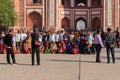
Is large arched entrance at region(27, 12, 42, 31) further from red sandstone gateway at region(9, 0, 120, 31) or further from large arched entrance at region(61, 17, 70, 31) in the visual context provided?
A: large arched entrance at region(61, 17, 70, 31)

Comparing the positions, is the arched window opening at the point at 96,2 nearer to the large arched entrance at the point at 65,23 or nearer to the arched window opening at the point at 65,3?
the arched window opening at the point at 65,3

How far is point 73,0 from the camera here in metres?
63.3

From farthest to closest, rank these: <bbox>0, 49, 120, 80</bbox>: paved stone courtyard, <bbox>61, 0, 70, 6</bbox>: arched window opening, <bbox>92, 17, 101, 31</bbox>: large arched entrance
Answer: <bbox>61, 0, 70, 6</bbox>: arched window opening < <bbox>92, 17, 101, 31</bbox>: large arched entrance < <bbox>0, 49, 120, 80</bbox>: paved stone courtyard

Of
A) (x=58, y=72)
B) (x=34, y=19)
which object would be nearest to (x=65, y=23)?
(x=34, y=19)

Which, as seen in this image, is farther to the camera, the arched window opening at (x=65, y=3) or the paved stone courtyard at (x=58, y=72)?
the arched window opening at (x=65, y=3)

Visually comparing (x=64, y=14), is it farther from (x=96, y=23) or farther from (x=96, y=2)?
(x=96, y=2)

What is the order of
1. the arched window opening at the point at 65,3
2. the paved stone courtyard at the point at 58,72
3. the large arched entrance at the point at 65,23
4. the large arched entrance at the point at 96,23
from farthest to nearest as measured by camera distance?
the arched window opening at the point at 65,3
the large arched entrance at the point at 65,23
the large arched entrance at the point at 96,23
the paved stone courtyard at the point at 58,72

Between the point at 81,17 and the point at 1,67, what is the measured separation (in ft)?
150

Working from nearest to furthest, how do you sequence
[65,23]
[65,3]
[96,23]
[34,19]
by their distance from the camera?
1. [34,19]
2. [96,23]
3. [65,23]
4. [65,3]

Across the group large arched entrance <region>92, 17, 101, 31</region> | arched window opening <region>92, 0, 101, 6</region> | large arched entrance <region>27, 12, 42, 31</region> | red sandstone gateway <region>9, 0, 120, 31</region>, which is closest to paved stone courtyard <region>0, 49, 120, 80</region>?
red sandstone gateway <region>9, 0, 120, 31</region>

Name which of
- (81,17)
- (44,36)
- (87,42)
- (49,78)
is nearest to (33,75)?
(49,78)

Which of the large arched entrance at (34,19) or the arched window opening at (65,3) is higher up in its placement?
the arched window opening at (65,3)

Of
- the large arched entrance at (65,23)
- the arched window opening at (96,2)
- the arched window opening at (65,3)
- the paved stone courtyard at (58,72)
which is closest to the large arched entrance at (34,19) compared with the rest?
the large arched entrance at (65,23)

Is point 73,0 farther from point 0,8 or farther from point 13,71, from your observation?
point 13,71
